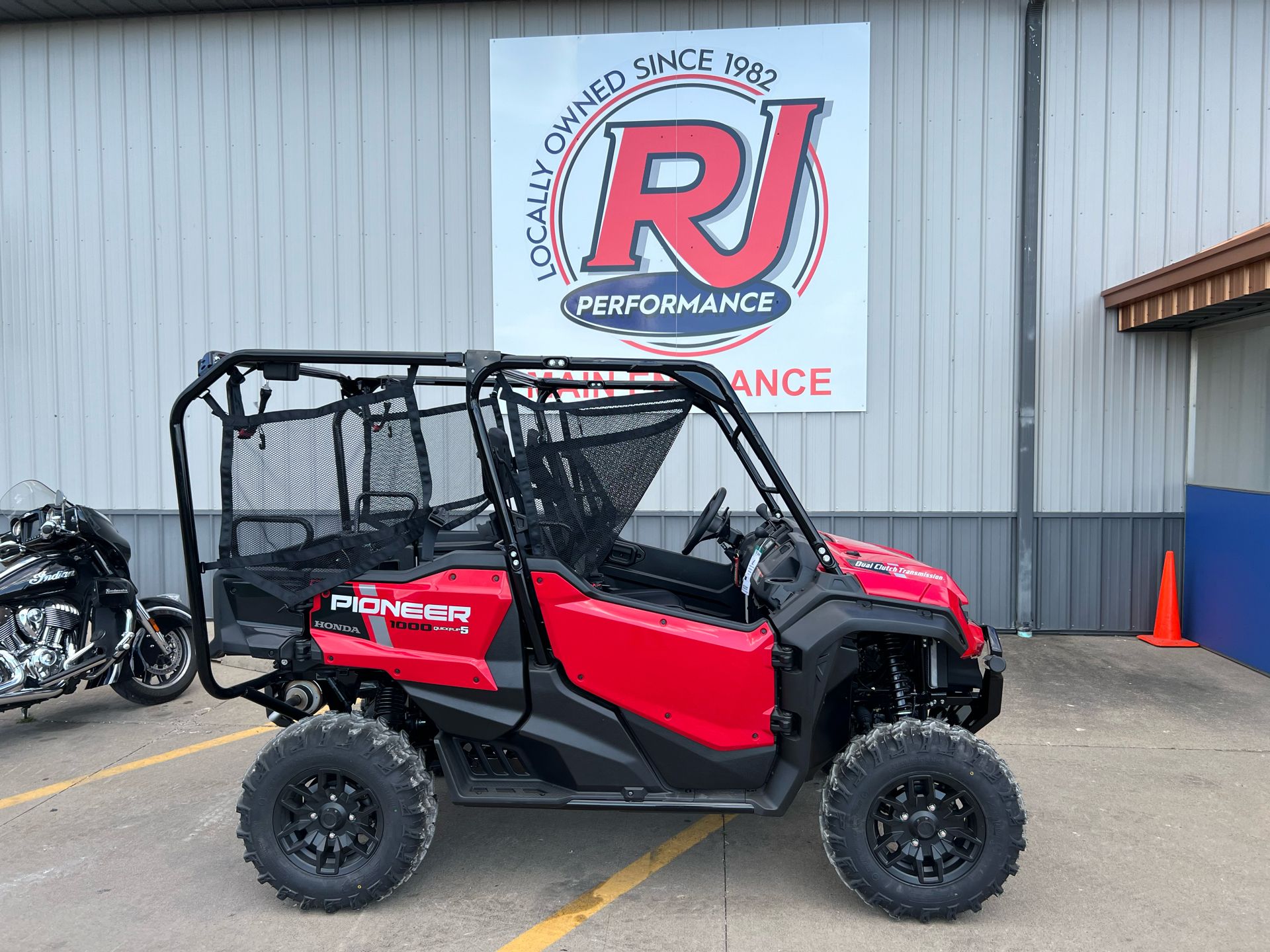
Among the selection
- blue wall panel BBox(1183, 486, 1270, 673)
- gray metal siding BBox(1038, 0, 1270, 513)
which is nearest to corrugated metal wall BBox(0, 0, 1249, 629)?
gray metal siding BBox(1038, 0, 1270, 513)

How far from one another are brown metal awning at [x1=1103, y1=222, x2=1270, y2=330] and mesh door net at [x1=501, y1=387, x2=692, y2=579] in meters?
4.29

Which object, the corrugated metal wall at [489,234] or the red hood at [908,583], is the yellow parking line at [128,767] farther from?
the red hood at [908,583]

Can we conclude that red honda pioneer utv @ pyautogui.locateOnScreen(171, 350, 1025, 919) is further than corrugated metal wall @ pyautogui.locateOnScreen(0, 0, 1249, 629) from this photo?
No

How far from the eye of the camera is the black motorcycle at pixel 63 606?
190 inches

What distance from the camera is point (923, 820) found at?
303cm

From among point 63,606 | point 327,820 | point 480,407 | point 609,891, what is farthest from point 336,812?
point 63,606

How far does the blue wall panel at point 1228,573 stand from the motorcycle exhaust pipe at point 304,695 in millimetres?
6416

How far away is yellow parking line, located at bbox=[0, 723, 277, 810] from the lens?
4262 mm

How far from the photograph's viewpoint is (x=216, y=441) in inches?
319

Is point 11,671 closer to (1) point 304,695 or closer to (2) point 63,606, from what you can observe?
(2) point 63,606

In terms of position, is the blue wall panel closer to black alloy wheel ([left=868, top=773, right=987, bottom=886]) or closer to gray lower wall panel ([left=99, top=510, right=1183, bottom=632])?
gray lower wall panel ([left=99, top=510, right=1183, bottom=632])

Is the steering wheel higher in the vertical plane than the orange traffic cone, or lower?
higher

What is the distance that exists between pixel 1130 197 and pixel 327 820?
7.51 metres

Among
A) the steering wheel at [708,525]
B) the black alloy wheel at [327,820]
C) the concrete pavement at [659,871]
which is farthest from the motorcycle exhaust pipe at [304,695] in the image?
the steering wheel at [708,525]
